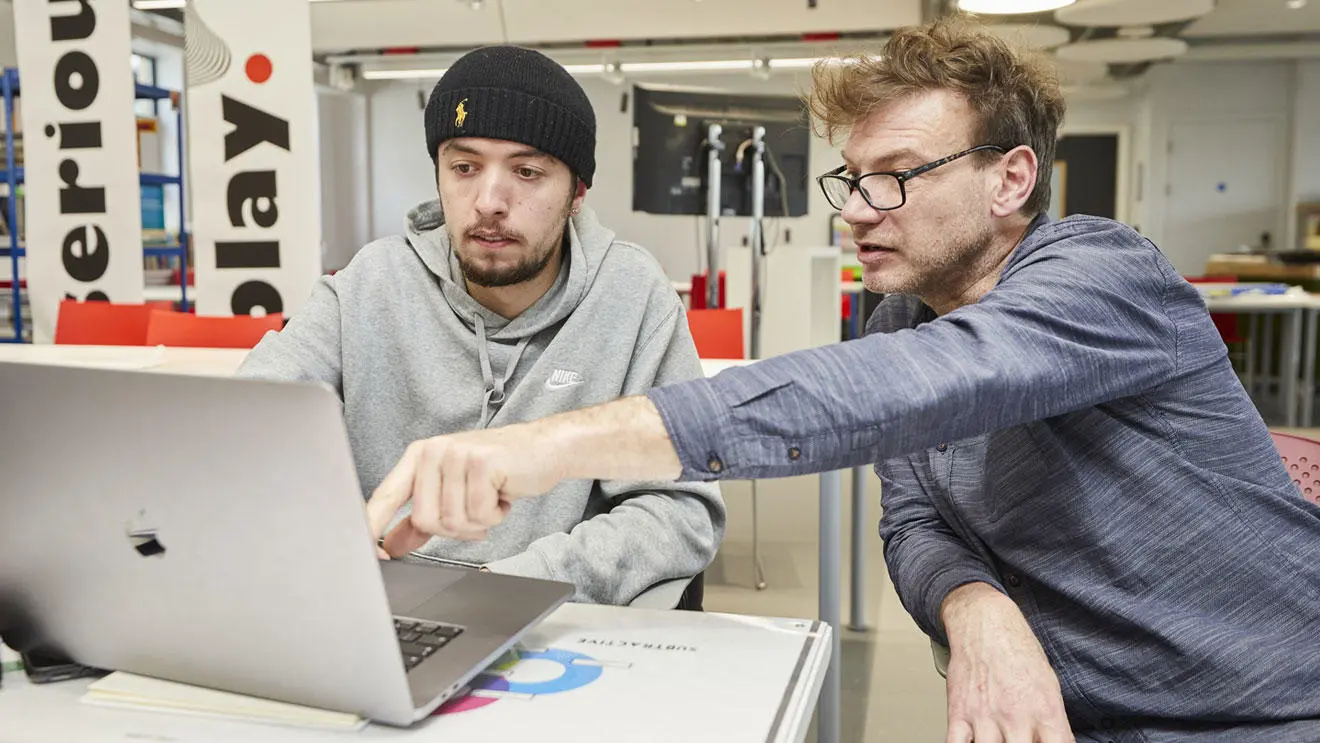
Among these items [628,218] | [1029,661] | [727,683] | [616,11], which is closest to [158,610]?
[727,683]

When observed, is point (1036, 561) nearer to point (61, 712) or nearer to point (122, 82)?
point (61, 712)

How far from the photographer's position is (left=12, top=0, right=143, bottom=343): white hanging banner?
14.5 feet

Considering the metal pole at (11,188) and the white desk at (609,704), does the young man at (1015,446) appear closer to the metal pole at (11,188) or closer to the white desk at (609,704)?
the white desk at (609,704)

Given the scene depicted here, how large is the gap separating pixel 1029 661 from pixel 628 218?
35.8 feet

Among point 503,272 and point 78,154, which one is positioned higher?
point 78,154

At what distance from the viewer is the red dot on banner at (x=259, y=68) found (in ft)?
13.3

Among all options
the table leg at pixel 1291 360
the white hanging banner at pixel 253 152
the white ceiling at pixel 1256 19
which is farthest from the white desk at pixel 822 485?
the white ceiling at pixel 1256 19

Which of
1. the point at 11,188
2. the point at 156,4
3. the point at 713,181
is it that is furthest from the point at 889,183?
the point at 156,4

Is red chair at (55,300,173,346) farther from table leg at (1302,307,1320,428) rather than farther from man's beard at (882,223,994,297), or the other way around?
table leg at (1302,307,1320,428)

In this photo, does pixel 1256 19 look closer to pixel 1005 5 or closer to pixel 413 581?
pixel 1005 5

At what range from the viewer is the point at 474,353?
145 cm

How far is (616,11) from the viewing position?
9.09 meters

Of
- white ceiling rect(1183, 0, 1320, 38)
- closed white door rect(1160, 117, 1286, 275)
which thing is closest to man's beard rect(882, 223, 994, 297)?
white ceiling rect(1183, 0, 1320, 38)

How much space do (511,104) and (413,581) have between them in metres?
0.76
